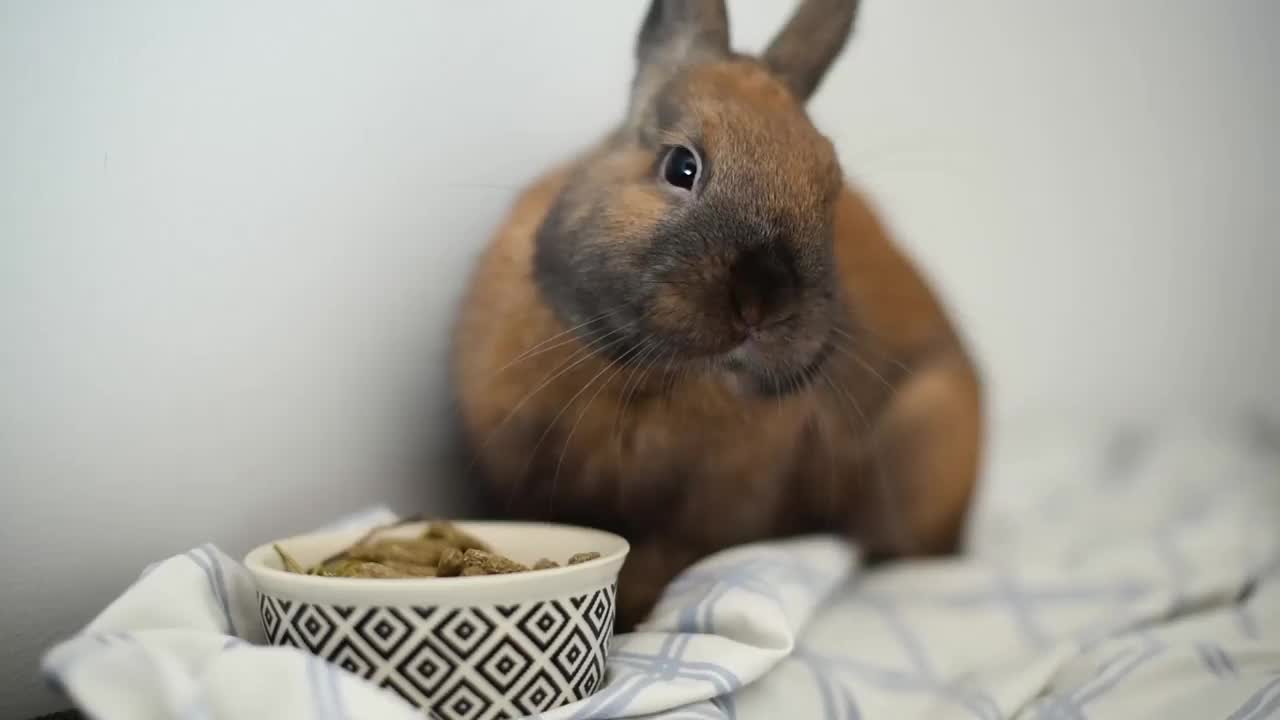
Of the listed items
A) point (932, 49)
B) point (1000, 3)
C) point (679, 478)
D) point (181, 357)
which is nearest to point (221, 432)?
point (181, 357)

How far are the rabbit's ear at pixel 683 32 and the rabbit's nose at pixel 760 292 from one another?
0.25m

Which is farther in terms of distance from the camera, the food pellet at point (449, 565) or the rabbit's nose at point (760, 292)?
the rabbit's nose at point (760, 292)

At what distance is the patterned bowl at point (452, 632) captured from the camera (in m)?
0.68

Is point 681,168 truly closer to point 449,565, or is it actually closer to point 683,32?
point 683,32

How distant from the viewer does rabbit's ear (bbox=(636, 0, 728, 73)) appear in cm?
100

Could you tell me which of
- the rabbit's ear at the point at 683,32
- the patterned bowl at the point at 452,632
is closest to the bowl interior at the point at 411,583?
the patterned bowl at the point at 452,632

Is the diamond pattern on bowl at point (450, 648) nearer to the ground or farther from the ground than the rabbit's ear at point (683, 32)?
nearer to the ground

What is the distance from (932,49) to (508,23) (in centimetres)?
61

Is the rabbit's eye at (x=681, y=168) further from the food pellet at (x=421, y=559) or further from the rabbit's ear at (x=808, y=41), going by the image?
the food pellet at (x=421, y=559)

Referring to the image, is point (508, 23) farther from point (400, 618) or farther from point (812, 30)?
point (400, 618)

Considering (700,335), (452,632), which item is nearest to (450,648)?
(452,632)

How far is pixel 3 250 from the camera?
758mm

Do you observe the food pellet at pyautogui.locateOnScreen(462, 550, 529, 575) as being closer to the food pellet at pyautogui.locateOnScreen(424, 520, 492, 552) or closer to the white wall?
the food pellet at pyautogui.locateOnScreen(424, 520, 492, 552)

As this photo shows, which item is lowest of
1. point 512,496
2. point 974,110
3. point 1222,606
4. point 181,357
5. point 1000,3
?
point 1222,606
